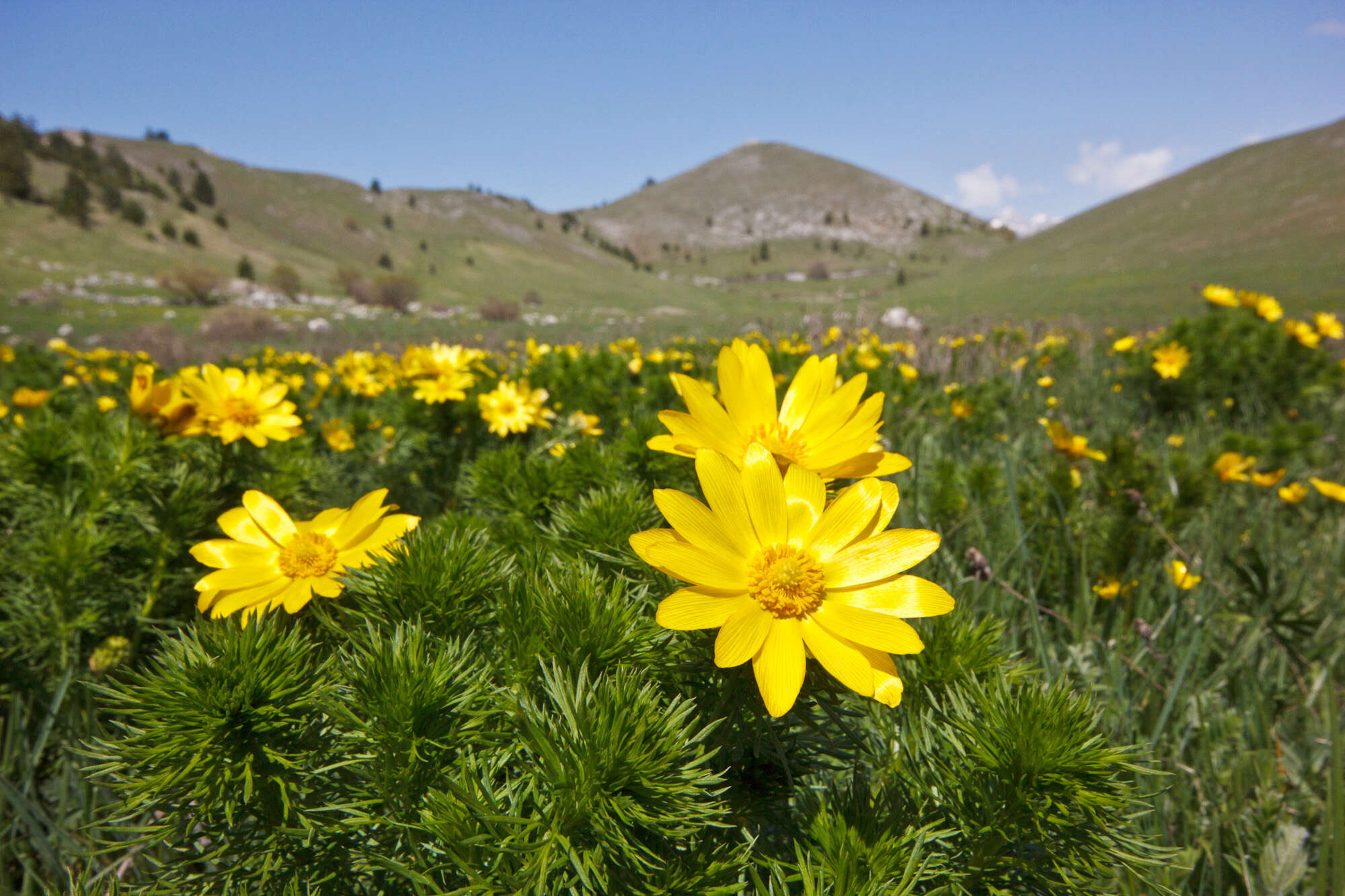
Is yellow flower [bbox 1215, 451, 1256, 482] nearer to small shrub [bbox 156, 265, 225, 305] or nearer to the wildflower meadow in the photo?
the wildflower meadow

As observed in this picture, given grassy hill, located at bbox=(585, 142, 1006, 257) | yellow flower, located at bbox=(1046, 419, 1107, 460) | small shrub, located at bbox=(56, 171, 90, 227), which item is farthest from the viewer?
grassy hill, located at bbox=(585, 142, 1006, 257)

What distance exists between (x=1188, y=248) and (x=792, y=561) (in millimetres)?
41474

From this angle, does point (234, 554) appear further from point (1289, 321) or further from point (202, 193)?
point (202, 193)

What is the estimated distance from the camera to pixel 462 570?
898 mm

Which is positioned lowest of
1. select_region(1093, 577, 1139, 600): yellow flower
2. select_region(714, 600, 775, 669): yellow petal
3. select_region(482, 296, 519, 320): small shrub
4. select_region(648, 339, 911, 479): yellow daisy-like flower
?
select_region(482, 296, 519, 320): small shrub

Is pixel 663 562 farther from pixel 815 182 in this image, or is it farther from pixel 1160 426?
pixel 815 182

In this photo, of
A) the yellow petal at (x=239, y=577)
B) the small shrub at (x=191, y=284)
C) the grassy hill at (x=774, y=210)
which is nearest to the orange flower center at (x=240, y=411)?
the yellow petal at (x=239, y=577)

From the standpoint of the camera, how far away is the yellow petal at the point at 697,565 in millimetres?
673

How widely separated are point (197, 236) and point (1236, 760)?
4717 centimetres

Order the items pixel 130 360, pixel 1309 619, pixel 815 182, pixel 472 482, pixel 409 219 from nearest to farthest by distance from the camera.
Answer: pixel 472 482, pixel 1309 619, pixel 130 360, pixel 409 219, pixel 815 182

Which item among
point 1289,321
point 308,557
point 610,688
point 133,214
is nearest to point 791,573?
point 610,688

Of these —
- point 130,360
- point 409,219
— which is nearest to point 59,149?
point 409,219

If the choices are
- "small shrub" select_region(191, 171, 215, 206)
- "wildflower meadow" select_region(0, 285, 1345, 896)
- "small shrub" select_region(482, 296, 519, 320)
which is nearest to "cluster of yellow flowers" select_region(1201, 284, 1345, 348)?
"wildflower meadow" select_region(0, 285, 1345, 896)

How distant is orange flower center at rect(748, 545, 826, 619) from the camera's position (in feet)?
2.40
